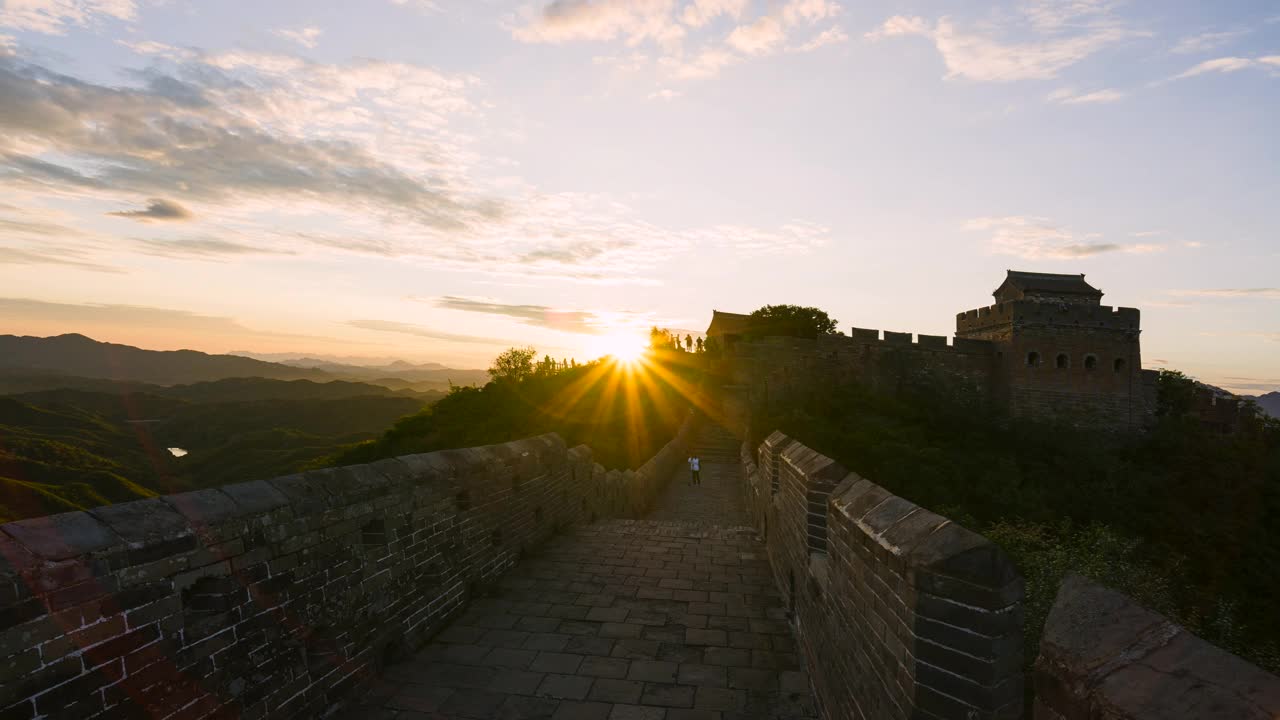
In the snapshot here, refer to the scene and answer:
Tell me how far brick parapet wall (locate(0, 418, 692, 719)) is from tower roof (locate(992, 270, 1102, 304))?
126ft

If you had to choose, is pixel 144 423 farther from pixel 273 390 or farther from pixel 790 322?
pixel 790 322

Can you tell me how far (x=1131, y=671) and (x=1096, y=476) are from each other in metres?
38.8

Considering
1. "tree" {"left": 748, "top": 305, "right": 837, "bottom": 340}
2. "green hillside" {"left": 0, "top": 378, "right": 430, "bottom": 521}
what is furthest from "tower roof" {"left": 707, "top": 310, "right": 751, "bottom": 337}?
"green hillside" {"left": 0, "top": 378, "right": 430, "bottom": 521}

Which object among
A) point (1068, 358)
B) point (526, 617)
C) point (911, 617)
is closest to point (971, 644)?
point (911, 617)

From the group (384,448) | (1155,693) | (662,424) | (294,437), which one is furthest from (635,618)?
(294,437)

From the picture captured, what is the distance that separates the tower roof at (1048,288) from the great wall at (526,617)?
35.0 meters

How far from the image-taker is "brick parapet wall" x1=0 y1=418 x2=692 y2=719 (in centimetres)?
239

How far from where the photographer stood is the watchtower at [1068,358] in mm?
33969

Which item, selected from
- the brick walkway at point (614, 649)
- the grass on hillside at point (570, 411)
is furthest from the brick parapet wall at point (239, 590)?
the grass on hillside at point (570, 411)

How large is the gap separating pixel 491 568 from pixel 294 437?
3322 inches

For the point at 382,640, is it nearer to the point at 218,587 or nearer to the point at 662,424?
the point at 218,587

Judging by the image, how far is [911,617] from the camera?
2160 millimetres

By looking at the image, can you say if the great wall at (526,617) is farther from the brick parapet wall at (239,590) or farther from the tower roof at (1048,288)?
the tower roof at (1048,288)

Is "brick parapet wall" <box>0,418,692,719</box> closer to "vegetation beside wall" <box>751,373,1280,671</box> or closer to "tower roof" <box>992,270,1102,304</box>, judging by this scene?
"vegetation beside wall" <box>751,373,1280,671</box>
